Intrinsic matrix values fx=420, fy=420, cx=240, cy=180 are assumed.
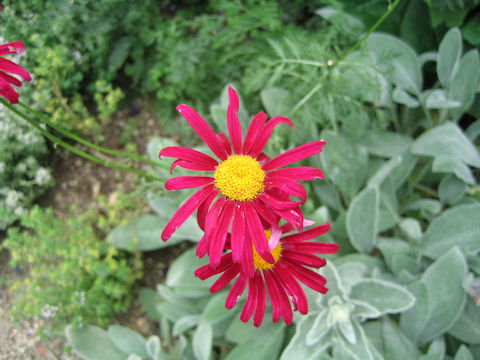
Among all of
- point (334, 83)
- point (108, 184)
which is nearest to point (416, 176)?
Result: point (334, 83)

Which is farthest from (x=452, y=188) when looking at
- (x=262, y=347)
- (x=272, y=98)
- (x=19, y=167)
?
(x=19, y=167)

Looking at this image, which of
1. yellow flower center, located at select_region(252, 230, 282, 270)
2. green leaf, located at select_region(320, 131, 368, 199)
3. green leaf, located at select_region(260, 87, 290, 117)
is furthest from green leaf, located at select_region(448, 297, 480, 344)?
green leaf, located at select_region(260, 87, 290, 117)

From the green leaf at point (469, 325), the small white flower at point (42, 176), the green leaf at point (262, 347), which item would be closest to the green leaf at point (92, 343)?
the green leaf at point (262, 347)

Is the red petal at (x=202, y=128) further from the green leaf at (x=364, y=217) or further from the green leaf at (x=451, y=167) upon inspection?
the green leaf at (x=451, y=167)

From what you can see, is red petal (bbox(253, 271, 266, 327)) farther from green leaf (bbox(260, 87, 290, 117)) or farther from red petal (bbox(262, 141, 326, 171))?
green leaf (bbox(260, 87, 290, 117))

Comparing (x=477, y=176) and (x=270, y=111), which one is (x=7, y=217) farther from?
(x=477, y=176)

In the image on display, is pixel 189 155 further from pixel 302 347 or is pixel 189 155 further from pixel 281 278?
pixel 302 347
